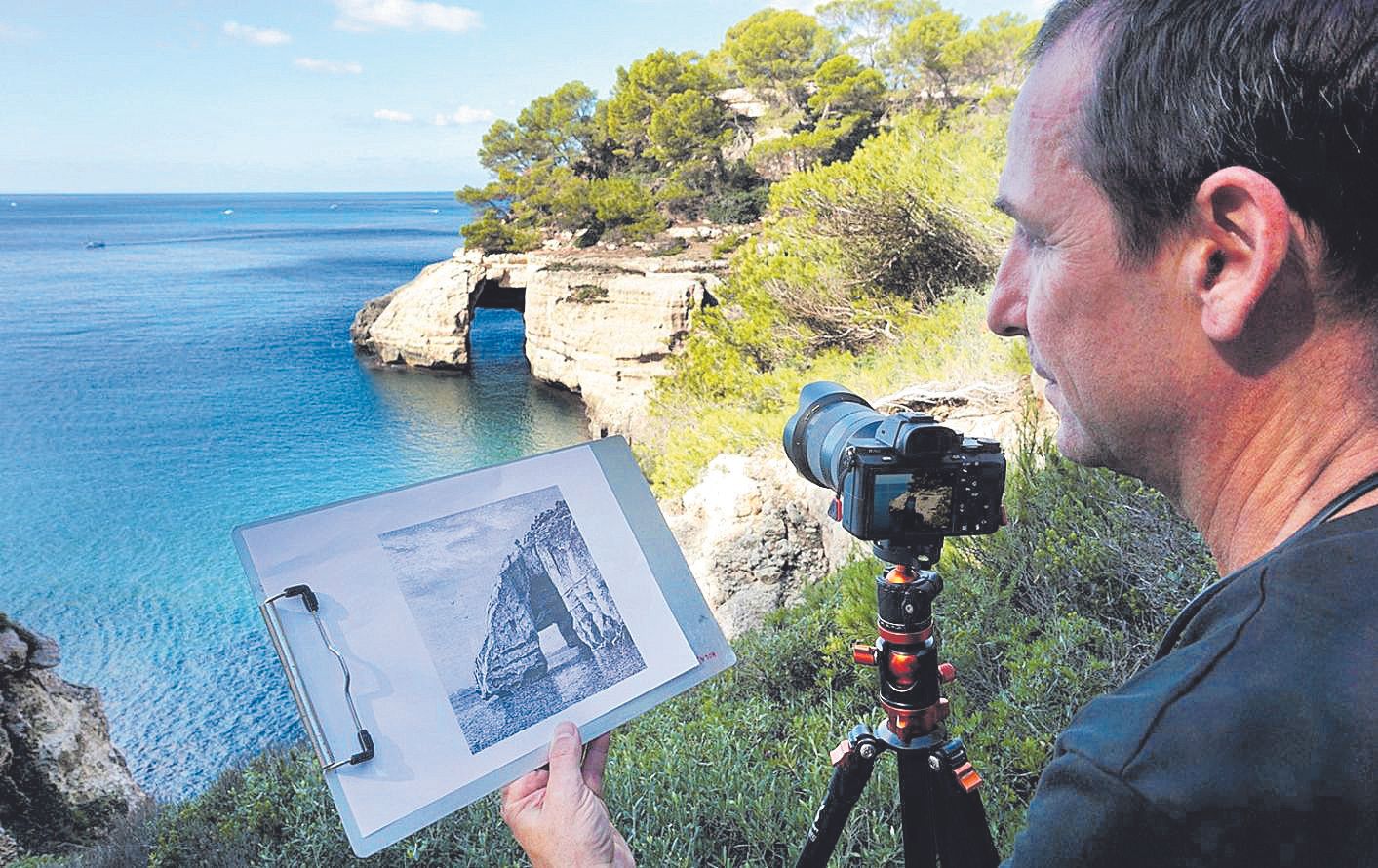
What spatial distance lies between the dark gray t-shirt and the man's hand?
0.72 meters

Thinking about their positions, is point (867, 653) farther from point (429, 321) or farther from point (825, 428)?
point (429, 321)

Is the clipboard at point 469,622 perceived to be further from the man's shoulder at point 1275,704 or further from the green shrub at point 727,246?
the green shrub at point 727,246

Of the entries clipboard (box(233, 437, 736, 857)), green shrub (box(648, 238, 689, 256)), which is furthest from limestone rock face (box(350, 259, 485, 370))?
clipboard (box(233, 437, 736, 857))

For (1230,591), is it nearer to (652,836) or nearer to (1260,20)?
(1260,20)

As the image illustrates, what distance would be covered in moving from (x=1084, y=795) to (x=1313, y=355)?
419 millimetres

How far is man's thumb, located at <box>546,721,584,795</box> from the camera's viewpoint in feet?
3.94

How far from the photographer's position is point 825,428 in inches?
59.8

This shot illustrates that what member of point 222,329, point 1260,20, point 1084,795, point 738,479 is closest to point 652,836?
point 1084,795

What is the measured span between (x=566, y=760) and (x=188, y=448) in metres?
22.5

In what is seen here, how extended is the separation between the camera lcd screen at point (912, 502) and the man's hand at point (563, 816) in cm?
55

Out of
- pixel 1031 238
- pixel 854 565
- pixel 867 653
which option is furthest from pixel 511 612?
pixel 854 565

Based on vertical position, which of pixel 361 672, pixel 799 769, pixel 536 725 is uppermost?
pixel 361 672

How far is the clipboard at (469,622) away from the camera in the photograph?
1.14 m

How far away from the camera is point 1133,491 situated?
322 cm
